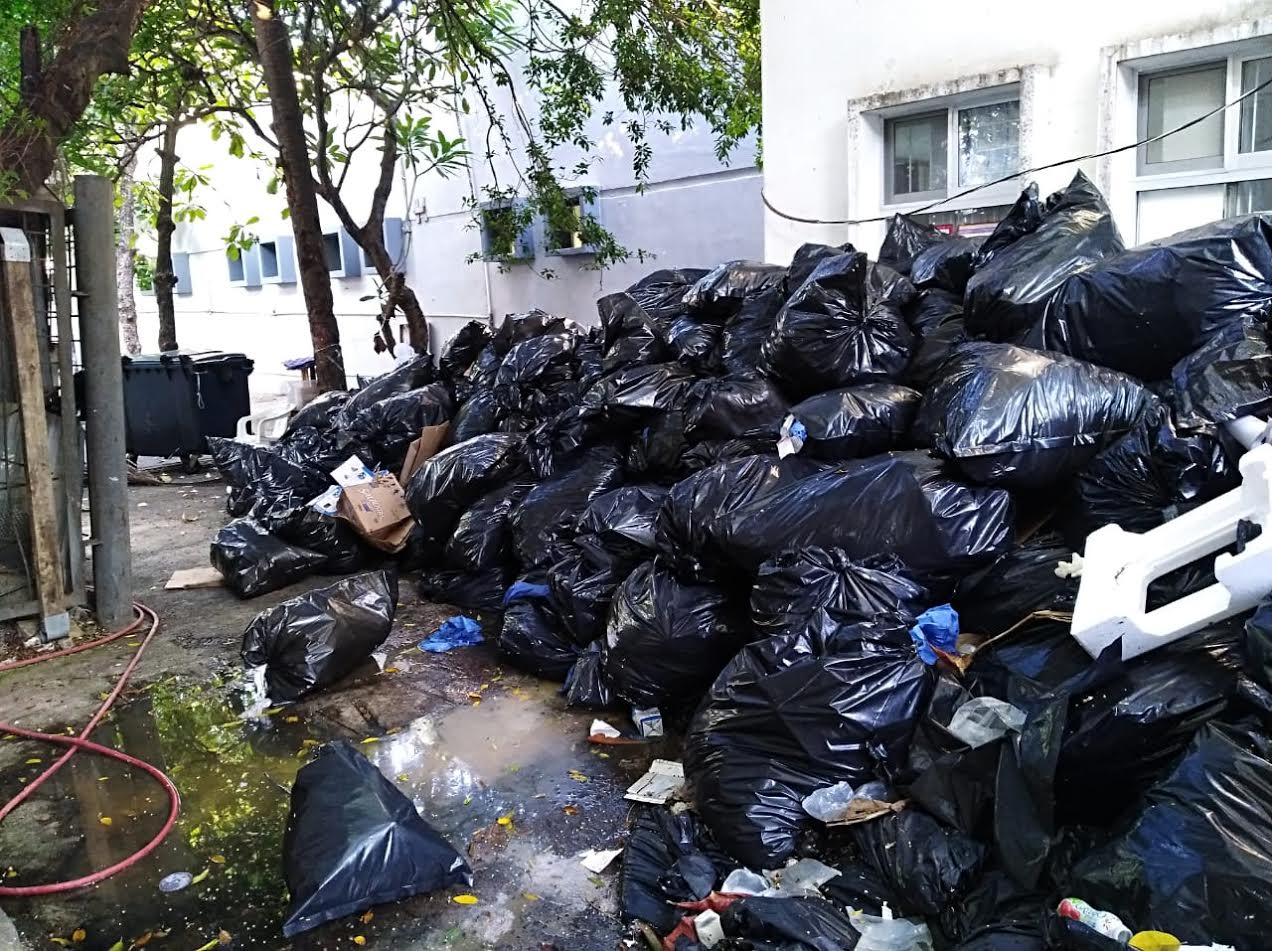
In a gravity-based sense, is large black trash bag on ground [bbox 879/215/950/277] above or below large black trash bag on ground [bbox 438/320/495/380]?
above

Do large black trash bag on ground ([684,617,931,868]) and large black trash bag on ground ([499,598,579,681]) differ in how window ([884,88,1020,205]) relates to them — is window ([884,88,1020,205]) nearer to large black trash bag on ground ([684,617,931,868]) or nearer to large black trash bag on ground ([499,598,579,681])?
large black trash bag on ground ([499,598,579,681])

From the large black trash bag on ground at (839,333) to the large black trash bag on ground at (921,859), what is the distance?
5.50 ft

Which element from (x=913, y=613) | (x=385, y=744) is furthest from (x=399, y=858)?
(x=913, y=613)

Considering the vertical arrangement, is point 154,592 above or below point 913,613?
below

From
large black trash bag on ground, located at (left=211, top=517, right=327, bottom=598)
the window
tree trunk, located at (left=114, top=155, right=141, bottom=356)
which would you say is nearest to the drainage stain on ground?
large black trash bag on ground, located at (left=211, top=517, right=327, bottom=598)

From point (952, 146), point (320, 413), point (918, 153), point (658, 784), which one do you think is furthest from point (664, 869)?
point (320, 413)

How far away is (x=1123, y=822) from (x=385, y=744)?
226 cm

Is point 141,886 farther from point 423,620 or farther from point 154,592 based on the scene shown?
point 154,592

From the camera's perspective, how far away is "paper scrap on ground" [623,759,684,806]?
2.80m

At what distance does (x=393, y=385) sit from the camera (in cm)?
628

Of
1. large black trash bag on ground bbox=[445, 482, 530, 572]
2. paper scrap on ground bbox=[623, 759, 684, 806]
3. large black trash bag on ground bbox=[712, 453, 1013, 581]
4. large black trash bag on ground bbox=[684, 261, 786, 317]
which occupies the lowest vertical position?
paper scrap on ground bbox=[623, 759, 684, 806]

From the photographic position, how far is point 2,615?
4.11 m

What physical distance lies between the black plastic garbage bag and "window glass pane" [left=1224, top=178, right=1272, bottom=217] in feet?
10.7

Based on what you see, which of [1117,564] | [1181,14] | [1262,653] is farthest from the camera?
[1181,14]
